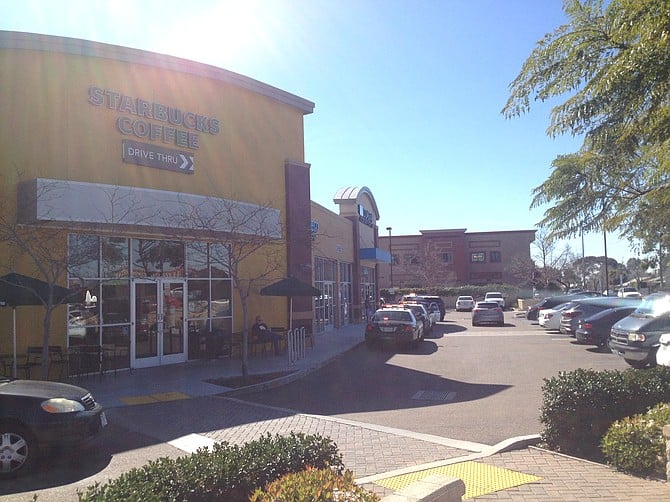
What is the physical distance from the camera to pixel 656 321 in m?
14.8

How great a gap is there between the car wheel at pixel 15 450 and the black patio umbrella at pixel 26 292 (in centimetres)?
486

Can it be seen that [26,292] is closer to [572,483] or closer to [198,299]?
[198,299]

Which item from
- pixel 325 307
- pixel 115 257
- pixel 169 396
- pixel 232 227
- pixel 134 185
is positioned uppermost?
pixel 134 185

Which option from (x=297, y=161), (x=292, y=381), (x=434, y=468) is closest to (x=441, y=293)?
(x=297, y=161)

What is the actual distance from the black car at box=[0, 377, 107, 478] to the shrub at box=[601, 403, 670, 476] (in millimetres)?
6053

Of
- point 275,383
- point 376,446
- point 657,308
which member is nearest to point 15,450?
point 376,446

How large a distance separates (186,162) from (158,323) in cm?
447

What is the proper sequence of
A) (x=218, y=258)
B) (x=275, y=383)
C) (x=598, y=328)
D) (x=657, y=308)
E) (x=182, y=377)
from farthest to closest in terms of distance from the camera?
1. (x=598, y=328)
2. (x=218, y=258)
3. (x=657, y=308)
4. (x=182, y=377)
5. (x=275, y=383)

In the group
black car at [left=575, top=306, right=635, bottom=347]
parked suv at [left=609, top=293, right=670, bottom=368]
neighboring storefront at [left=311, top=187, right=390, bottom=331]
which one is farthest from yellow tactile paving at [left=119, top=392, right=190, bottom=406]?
black car at [left=575, top=306, right=635, bottom=347]

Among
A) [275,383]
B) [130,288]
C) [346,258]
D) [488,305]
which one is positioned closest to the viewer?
[275,383]

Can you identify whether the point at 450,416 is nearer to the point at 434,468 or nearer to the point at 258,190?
the point at 434,468

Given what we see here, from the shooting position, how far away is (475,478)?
611 centimetres

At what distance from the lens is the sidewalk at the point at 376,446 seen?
571 centimetres

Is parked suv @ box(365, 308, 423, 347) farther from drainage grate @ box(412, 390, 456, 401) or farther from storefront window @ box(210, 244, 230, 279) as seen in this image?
drainage grate @ box(412, 390, 456, 401)
